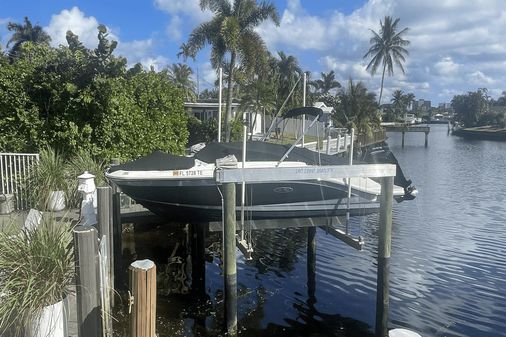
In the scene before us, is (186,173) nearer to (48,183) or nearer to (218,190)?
(218,190)

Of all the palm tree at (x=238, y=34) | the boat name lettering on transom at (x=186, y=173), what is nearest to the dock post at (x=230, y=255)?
the boat name lettering on transom at (x=186, y=173)

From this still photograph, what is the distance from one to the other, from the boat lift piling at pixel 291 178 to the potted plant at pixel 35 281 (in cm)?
Result: 288

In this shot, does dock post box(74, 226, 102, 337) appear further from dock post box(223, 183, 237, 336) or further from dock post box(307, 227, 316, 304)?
dock post box(307, 227, 316, 304)


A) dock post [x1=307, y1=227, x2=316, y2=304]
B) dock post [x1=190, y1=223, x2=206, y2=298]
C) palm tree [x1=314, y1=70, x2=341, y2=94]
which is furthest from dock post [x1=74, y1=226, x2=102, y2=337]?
palm tree [x1=314, y1=70, x2=341, y2=94]

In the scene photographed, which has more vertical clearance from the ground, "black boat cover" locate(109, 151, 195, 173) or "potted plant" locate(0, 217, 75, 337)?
"black boat cover" locate(109, 151, 195, 173)

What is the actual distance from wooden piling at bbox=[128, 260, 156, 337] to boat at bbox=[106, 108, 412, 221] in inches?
185

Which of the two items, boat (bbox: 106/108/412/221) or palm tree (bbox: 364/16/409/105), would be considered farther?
palm tree (bbox: 364/16/409/105)

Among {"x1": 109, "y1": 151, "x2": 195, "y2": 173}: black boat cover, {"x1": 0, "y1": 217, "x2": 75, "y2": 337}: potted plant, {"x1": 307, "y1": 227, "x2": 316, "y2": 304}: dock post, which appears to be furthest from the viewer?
{"x1": 307, "y1": 227, "x2": 316, "y2": 304}: dock post

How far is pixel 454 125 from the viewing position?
111 meters

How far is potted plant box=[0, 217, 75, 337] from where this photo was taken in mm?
4098

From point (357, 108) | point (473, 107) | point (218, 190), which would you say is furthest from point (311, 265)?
point (473, 107)

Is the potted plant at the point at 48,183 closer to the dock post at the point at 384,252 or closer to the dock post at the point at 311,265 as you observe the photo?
the dock post at the point at 311,265

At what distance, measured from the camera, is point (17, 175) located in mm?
10297

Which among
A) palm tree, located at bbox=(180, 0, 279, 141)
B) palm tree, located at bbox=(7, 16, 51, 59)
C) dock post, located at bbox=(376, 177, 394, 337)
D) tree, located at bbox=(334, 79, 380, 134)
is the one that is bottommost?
dock post, located at bbox=(376, 177, 394, 337)
